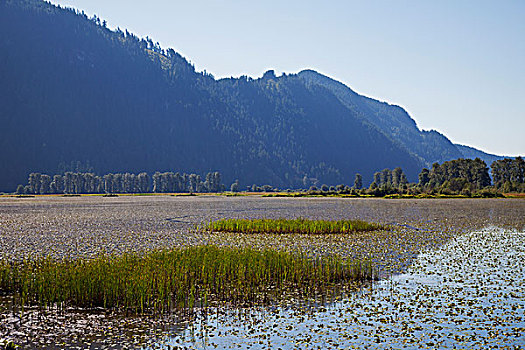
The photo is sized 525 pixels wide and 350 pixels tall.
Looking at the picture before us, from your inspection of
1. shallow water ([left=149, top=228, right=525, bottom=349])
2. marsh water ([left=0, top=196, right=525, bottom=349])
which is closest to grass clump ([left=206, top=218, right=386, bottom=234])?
marsh water ([left=0, top=196, right=525, bottom=349])

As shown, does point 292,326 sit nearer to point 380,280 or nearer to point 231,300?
point 231,300

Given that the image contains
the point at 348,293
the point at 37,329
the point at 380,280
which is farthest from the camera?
the point at 380,280

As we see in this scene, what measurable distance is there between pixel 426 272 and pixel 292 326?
11.0 m

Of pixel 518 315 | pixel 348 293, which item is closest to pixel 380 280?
pixel 348 293

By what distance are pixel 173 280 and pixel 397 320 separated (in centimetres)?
866

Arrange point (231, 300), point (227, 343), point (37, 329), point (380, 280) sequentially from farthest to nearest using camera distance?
1. point (380, 280)
2. point (231, 300)
3. point (37, 329)
4. point (227, 343)

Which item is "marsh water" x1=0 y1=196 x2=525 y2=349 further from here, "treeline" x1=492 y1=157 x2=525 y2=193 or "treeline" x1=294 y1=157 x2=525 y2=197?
"treeline" x1=492 y1=157 x2=525 y2=193

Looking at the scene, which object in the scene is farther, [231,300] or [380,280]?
[380,280]

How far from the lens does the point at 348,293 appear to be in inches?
760

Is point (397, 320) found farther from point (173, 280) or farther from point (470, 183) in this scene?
point (470, 183)

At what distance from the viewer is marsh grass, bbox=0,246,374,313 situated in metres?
17.5

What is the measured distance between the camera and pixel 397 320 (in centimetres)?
1559

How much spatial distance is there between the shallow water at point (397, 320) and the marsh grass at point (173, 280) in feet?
6.12

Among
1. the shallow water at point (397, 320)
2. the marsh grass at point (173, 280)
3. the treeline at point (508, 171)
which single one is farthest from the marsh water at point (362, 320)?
the treeline at point (508, 171)
